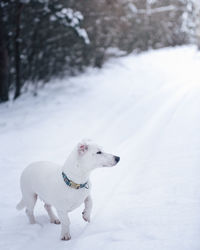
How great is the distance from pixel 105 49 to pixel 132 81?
13.3ft

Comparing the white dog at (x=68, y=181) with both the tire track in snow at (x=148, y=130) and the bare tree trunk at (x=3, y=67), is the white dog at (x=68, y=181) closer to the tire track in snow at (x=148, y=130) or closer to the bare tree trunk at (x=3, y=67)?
the tire track in snow at (x=148, y=130)

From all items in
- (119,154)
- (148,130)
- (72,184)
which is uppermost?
(72,184)

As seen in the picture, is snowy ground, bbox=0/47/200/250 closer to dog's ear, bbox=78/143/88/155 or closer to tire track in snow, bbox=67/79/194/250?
tire track in snow, bbox=67/79/194/250

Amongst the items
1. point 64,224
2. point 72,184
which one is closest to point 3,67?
point 72,184

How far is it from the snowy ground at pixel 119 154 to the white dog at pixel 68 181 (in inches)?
16.3

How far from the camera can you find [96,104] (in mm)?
11406

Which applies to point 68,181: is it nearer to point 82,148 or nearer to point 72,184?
point 72,184

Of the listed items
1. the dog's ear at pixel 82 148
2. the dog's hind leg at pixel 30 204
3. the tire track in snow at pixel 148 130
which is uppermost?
the dog's ear at pixel 82 148

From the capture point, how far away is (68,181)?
3.85 metres

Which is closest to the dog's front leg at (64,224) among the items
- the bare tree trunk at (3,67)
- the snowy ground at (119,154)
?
the snowy ground at (119,154)

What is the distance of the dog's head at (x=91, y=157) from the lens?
390 cm

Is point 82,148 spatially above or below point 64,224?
above

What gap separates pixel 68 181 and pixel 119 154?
3037mm

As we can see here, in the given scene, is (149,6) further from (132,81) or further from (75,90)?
(75,90)
